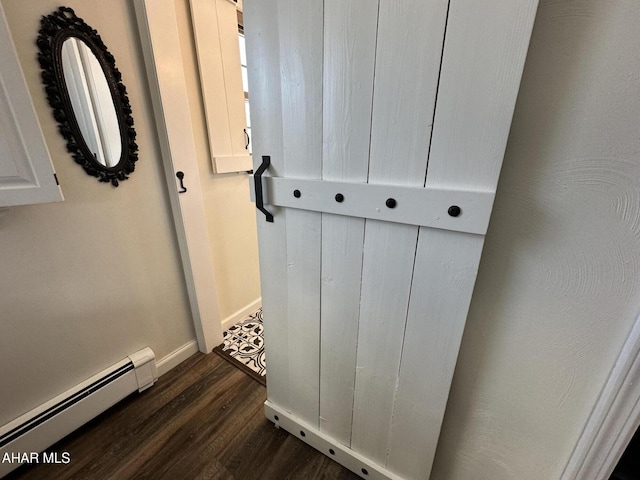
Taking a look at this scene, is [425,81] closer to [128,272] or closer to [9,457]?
[128,272]

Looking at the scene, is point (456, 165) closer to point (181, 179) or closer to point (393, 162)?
point (393, 162)

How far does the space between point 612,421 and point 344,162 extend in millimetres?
902

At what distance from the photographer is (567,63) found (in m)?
0.52

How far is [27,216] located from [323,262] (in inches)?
45.2

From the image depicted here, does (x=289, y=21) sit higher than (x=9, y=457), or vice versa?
(x=289, y=21)

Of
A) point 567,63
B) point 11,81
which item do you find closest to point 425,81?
point 567,63

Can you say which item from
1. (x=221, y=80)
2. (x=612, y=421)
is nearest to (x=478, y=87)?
(x=612, y=421)

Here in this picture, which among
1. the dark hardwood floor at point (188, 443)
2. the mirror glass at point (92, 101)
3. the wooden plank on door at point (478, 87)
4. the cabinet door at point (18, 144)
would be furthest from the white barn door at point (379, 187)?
the mirror glass at point (92, 101)

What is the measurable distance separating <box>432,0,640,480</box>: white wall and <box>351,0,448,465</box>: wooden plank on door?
20cm

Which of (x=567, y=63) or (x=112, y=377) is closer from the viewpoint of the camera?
(x=567, y=63)

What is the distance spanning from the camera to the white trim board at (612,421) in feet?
1.81

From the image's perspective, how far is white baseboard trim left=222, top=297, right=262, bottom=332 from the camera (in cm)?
194

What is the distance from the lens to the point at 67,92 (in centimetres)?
100

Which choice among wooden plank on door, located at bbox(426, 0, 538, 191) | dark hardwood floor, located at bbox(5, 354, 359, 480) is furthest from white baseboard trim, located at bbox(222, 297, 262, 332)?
wooden plank on door, located at bbox(426, 0, 538, 191)
